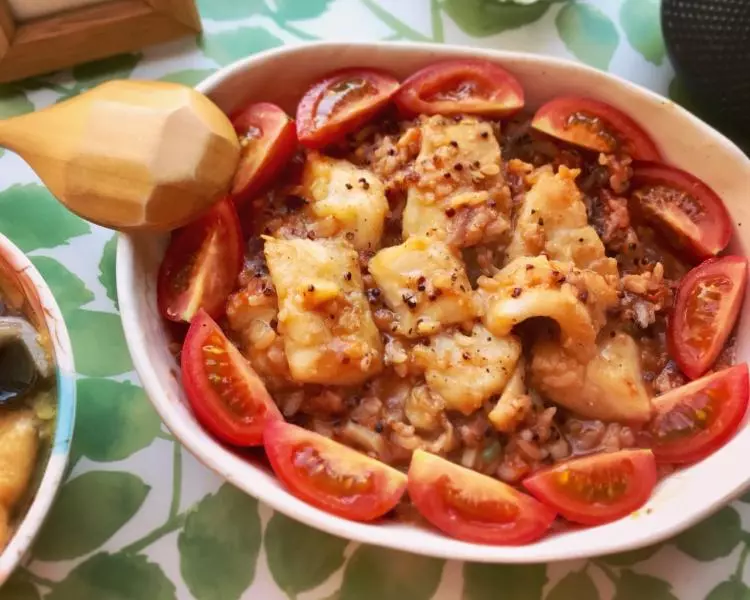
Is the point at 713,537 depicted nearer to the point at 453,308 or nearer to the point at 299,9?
the point at 453,308

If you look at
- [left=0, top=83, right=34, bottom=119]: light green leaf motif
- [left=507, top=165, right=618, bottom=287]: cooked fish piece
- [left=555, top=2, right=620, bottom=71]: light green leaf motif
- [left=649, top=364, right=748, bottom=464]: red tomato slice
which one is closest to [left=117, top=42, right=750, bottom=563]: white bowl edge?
[left=649, top=364, right=748, bottom=464]: red tomato slice

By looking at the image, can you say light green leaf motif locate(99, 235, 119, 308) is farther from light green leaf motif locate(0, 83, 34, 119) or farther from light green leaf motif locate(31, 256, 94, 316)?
light green leaf motif locate(0, 83, 34, 119)

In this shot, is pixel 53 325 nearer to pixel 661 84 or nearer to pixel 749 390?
pixel 749 390

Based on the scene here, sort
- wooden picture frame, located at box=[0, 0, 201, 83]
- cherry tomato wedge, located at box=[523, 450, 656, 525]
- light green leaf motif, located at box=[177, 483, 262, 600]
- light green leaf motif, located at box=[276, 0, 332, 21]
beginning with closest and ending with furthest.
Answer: cherry tomato wedge, located at box=[523, 450, 656, 525] → light green leaf motif, located at box=[177, 483, 262, 600] → wooden picture frame, located at box=[0, 0, 201, 83] → light green leaf motif, located at box=[276, 0, 332, 21]

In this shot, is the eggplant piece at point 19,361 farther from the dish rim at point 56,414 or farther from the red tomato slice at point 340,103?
the red tomato slice at point 340,103

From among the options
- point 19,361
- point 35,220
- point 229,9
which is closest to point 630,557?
point 19,361

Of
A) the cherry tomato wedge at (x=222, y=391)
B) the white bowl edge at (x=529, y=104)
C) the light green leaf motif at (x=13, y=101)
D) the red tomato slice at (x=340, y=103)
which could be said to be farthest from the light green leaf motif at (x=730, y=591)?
the light green leaf motif at (x=13, y=101)
